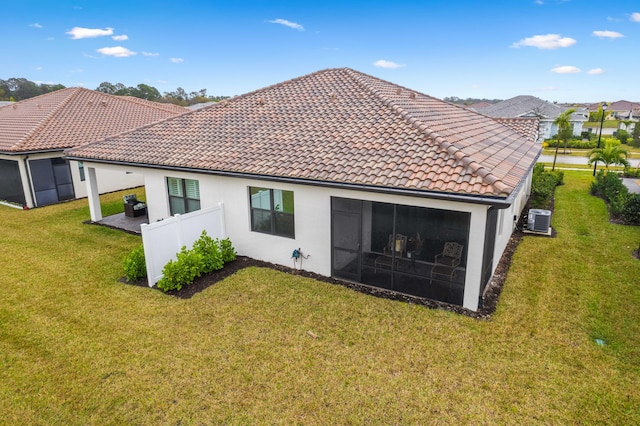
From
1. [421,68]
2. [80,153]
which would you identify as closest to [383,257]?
[80,153]

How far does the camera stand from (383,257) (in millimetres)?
9156

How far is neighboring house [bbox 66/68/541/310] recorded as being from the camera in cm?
→ 810

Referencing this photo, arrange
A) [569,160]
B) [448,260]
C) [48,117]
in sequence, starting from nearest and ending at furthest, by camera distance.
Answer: [448,260] → [48,117] → [569,160]

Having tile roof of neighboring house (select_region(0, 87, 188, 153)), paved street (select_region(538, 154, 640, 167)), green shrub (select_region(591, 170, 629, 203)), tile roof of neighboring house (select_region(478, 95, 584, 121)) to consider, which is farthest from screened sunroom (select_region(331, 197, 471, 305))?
tile roof of neighboring house (select_region(478, 95, 584, 121))

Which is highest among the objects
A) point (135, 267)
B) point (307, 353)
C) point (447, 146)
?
point (447, 146)

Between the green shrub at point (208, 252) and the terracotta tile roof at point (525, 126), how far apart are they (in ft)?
49.2

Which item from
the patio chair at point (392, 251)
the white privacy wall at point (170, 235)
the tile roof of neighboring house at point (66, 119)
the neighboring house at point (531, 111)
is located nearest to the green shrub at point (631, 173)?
the neighboring house at point (531, 111)

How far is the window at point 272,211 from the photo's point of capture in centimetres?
1023

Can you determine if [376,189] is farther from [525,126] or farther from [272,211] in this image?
[525,126]

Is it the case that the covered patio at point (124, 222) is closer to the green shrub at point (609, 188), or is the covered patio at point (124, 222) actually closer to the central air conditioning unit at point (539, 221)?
the central air conditioning unit at point (539, 221)

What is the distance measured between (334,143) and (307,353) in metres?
5.74

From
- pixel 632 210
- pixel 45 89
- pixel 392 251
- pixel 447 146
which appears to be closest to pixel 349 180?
pixel 392 251

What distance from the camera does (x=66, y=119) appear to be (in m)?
20.9

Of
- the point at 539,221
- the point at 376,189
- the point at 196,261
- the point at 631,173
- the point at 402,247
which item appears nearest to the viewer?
the point at 376,189
